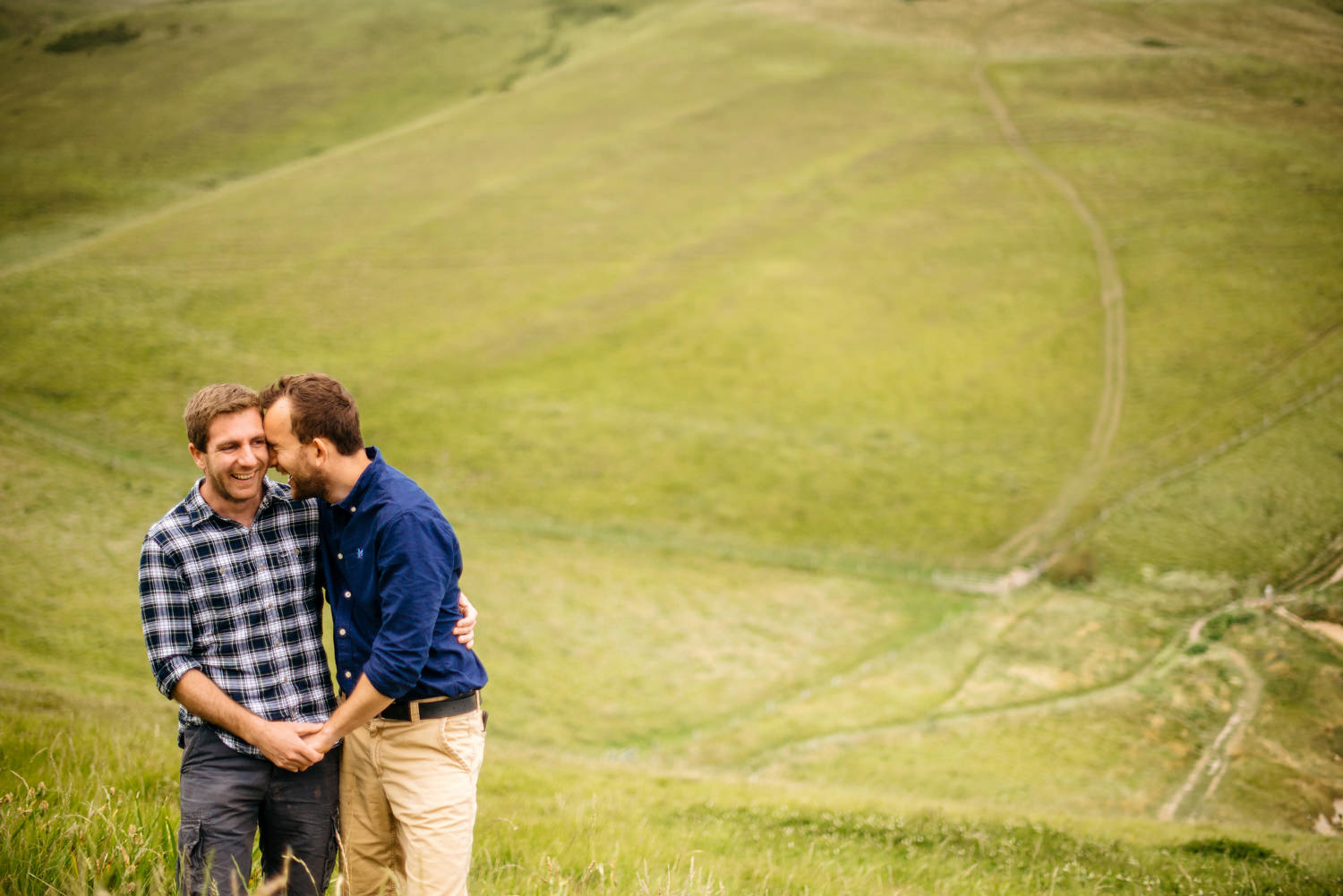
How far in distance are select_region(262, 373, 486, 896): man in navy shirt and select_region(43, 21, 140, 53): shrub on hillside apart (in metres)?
88.5

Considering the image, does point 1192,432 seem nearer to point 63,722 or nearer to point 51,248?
point 63,722

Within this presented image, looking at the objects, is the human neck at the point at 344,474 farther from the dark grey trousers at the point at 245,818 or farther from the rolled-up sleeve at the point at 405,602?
the dark grey trousers at the point at 245,818

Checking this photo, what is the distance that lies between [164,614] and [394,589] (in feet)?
3.91

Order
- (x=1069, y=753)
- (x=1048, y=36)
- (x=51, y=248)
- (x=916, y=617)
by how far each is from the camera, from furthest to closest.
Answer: (x=1048, y=36), (x=51, y=248), (x=916, y=617), (x=1069, y=753)

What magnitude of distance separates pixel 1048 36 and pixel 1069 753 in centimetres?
6794

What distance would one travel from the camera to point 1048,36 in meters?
70.8

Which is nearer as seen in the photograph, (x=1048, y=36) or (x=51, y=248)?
(x=51, y=248)

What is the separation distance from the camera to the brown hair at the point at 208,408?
14.3 feet

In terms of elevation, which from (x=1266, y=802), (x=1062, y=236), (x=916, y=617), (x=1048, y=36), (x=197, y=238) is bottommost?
(x=916, y=617)

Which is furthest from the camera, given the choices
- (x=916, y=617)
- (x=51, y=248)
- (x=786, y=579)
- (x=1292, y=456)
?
(x=51, y=248)

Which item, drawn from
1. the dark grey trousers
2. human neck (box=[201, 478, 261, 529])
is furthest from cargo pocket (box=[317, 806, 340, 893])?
human neck (box=[201, 478, 261, 529])

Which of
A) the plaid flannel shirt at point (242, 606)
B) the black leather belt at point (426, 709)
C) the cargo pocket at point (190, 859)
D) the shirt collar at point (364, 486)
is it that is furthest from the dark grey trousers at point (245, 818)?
the shirt collar at point (364, 486)

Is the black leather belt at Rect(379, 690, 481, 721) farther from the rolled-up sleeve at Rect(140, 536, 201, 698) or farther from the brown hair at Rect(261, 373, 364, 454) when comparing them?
the brown hair at Rect(261, 373, 364, 454)

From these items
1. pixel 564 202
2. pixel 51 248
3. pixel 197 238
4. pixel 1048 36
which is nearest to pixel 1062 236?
pixel 564 202
